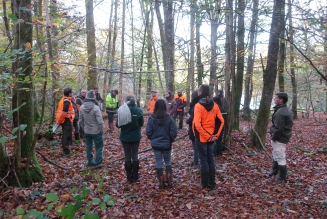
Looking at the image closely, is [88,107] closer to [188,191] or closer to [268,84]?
[188,191]

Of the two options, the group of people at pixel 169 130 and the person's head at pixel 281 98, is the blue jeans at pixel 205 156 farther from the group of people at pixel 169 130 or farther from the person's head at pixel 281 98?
the person's head at pixel 281 98

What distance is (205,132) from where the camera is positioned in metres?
5.04

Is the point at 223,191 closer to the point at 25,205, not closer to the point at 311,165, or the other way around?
the point at 311,165

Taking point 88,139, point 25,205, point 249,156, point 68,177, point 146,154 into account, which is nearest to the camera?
point 25,205

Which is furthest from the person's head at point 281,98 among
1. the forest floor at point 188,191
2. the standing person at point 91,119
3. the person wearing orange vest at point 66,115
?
the person wearing orange vest at point 66,115

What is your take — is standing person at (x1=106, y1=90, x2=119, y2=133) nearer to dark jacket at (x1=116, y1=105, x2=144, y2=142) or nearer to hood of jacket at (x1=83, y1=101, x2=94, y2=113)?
hood of jacket at (x1=83, y1=101, x2=94, y2=113)

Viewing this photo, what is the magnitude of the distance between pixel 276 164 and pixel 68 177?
5094 millimetres

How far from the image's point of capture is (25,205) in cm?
442

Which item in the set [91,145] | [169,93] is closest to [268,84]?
[169,93]

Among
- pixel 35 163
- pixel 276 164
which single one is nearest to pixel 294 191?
pixel 276 164

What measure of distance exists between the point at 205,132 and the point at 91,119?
3.23 m

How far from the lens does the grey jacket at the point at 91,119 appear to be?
6512 mm

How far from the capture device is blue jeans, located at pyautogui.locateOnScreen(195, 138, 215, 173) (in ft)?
16.7

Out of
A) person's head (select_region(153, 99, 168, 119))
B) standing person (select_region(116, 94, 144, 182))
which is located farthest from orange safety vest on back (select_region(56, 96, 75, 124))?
person's head (select_region(153, 99, 168, 119))
